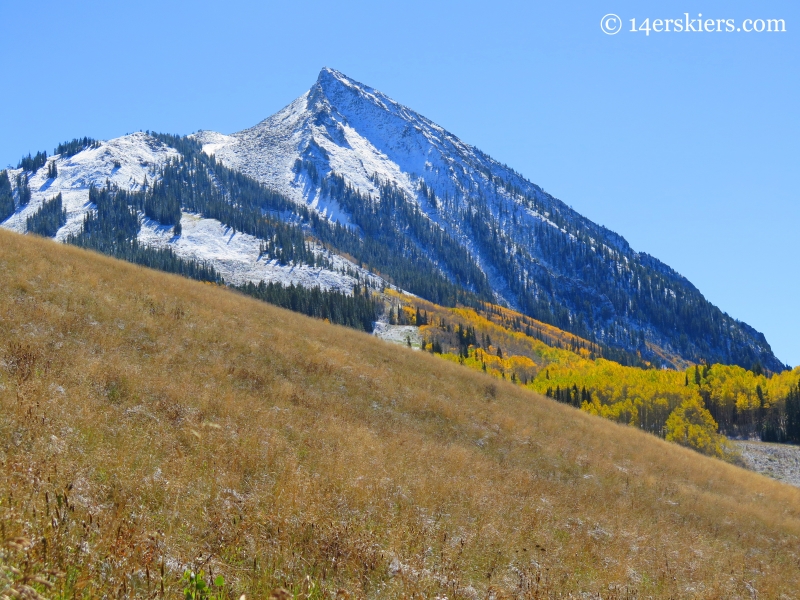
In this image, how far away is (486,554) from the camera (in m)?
9.78

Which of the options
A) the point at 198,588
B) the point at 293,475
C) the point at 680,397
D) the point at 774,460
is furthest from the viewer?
the point at 680,397

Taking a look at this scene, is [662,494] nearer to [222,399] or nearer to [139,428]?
[222,399]

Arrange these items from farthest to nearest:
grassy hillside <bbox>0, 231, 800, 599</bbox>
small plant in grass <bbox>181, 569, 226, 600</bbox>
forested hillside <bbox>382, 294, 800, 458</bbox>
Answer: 1. forested hillside <bbox>382, 294, 800, 458</bbox>
2. grassy hillside <bbox>0, 231, 800, 599</bbox>
3. small plant in grass <bbox>181, 569, 226, 600</bbox>

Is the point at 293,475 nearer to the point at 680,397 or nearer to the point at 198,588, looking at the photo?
the point at 198,588

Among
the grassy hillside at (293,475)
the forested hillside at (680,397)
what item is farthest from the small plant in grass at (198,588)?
the forested hillside at (680,397)

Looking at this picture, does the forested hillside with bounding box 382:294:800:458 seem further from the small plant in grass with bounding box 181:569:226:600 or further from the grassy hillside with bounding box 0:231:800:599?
the small plant in grass with bounding box 181:569:226:600

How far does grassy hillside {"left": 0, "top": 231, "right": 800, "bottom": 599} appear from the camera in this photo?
680 cm

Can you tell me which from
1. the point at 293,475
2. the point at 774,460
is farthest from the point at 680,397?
the point at 293,475

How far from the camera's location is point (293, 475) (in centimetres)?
1052

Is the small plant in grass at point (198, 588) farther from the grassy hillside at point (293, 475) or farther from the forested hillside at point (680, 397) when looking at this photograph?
the forested hillside at point (680, 397)

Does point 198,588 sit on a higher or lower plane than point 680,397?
lower

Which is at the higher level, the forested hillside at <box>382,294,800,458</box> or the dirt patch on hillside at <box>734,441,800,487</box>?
the forested hillside at <box>382,294,800,458</box>

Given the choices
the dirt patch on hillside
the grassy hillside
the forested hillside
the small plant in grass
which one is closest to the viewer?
the small plant in grass

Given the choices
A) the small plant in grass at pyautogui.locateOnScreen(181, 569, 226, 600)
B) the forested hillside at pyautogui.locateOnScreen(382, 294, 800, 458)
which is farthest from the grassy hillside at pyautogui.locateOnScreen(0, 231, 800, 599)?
the forested hillside at pyautogui.locateOnScreen(382, 294, 800, 458)
